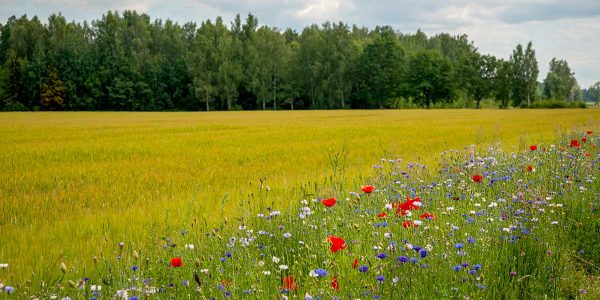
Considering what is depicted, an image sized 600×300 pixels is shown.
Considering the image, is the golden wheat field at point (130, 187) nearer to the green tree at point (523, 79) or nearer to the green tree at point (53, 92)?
the green tree at point (53, 92)

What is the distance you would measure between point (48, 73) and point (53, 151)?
86.6m

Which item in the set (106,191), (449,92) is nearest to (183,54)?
(449,92)

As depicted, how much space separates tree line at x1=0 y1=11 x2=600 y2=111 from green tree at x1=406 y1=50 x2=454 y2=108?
0.21m

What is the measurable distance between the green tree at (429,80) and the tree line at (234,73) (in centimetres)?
21

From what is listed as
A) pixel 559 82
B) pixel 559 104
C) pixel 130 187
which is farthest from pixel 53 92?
pixel 559 82

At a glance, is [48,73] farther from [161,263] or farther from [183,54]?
[161,263]

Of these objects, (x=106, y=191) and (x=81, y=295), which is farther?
(x=106, y=191)

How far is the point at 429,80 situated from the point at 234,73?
40.7 metres

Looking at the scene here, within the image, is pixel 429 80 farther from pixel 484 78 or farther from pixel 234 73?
pixel 234 73

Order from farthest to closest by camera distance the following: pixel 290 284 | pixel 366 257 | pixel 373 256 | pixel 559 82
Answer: pixel 559 82 < pixel 373 256 < pixel 366 257 < pixel 290 284

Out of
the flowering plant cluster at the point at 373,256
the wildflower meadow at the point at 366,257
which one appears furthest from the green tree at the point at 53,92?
the flowering plant cluster at the point at 373,256

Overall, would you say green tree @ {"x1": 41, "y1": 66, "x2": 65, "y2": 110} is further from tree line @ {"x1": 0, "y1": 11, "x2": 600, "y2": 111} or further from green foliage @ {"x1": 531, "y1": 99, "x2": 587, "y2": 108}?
green foliage @ {"x1": 531, "y1": 99, "x2": 587, "y2": 108}

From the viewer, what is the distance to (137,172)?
1033 centimetres

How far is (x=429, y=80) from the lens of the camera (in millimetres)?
96812
